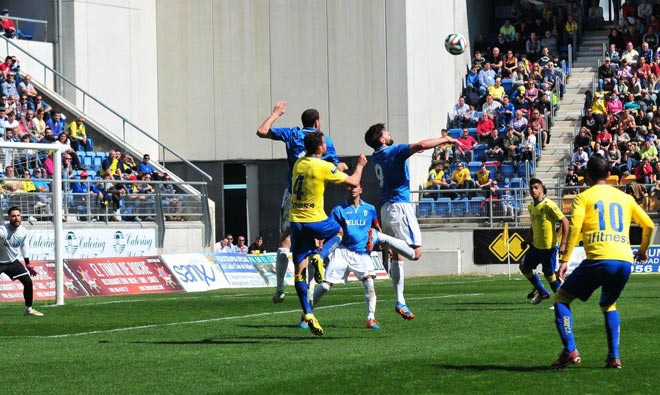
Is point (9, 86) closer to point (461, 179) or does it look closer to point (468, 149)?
point (461, 179)

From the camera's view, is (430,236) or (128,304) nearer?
(128,304)

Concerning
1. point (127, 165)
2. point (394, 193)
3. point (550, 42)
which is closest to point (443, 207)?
point (127, 165)

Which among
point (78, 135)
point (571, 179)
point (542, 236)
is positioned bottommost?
point (542, 236)

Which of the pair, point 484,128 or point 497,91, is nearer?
point 484,128

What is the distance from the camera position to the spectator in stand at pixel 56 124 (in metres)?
36.8

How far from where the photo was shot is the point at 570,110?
44656 mm

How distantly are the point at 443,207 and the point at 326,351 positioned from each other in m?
27.3

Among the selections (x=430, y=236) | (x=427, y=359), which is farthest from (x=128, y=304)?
(x=430, y=236)

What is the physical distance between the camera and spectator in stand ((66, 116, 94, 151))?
37719 millimetres

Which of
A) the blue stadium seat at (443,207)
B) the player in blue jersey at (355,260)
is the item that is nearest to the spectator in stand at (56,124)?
the blue stadium seat at (443,207)

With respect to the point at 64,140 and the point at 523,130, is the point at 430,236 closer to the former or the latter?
the point at 523,130

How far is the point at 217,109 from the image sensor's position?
147 ft

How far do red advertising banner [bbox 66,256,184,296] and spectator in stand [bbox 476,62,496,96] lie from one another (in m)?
18.2

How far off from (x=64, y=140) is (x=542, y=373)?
85.9ft
